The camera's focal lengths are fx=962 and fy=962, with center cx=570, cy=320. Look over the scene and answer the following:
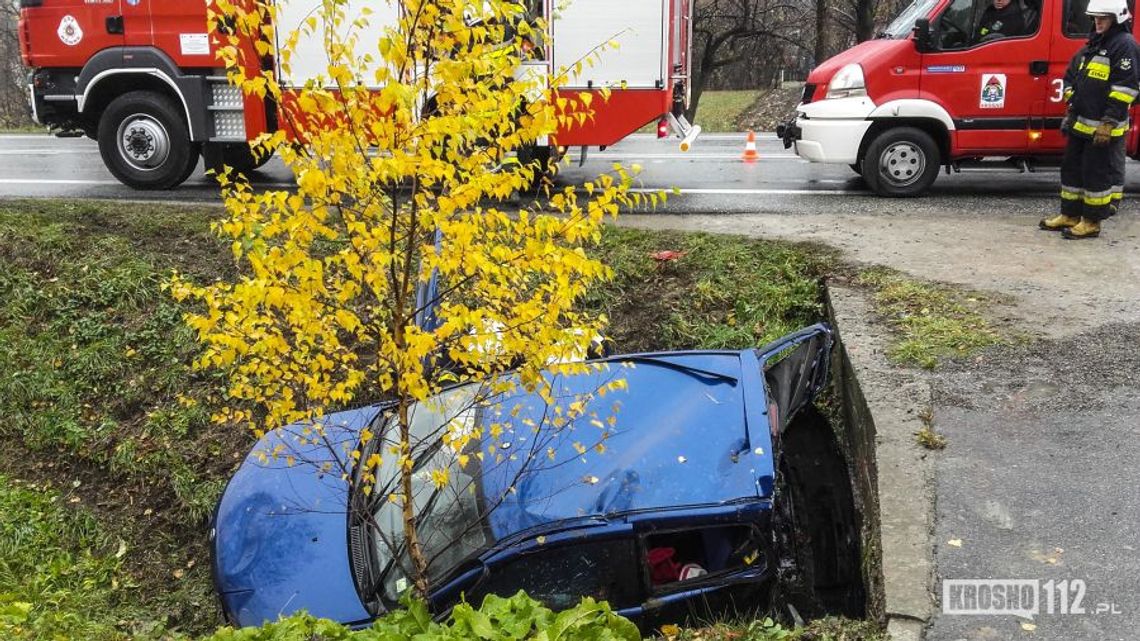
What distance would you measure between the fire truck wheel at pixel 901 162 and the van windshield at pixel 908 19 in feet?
3.16

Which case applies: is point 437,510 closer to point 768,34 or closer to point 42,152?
point 42,152

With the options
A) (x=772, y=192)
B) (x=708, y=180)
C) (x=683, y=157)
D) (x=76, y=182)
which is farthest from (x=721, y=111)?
(x=76, y=182)

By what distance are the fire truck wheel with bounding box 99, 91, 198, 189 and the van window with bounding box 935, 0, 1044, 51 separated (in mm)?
7766

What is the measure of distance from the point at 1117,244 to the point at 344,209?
6580mm

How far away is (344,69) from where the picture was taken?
3.20 m

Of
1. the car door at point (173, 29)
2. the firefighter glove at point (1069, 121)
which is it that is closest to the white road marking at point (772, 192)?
the firefighter glove at point (1069, 121)

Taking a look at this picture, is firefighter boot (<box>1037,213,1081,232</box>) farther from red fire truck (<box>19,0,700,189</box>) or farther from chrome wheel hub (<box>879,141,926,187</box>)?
red fire truck (<box>19,0,700,189</box>)

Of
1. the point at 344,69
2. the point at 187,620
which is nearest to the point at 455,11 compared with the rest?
the point at 344,69

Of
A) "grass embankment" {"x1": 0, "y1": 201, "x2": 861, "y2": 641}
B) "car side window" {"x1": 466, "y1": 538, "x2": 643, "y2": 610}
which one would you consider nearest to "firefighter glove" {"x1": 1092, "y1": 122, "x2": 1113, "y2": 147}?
"grass embankment" {"x1": 0, "y1": 201, "x2": 861, "y2": 641}

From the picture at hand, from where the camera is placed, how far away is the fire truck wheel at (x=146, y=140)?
33.4 feet

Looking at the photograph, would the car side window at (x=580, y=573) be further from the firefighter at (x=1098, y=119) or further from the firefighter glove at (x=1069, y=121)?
the firefighter glove at (x=1069, y=121)

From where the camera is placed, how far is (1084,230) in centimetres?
770

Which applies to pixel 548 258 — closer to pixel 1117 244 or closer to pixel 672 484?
pixel 672 484

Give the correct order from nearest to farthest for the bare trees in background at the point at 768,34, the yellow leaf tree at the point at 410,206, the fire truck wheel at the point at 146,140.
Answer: the yellow leaf tree at the point at 410,206
the fire truck wheel at the point at 146,140
the bare trees in background at the point at 768,34
